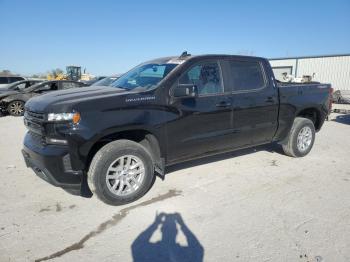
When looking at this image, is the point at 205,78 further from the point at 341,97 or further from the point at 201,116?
the point at 341,97

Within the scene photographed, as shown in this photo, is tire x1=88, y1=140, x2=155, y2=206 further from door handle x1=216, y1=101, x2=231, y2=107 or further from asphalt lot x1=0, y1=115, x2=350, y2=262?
Answer: door handle x1=216, y1=101, x2=231, y2=107

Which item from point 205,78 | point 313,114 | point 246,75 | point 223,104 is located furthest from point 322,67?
point 205,78

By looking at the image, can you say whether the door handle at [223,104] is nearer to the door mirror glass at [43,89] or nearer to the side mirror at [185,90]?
the side mirror at [185,90]

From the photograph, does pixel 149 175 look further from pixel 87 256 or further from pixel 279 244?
pixel 279 244

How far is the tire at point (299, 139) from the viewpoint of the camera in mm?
5625

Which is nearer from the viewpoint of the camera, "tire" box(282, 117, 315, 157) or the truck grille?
the truck grille

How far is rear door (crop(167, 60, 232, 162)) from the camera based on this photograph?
4.05 m

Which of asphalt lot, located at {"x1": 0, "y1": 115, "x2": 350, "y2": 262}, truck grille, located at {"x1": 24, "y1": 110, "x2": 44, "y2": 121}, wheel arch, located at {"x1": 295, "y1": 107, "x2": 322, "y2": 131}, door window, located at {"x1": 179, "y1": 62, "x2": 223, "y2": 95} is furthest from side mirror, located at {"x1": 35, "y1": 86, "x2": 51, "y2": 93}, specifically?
wheel arch, located at {"x1": 295, "y1": 107, "x2": 322, "y2": 131}

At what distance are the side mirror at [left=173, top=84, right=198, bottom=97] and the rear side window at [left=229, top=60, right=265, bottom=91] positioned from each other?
38.7 inches

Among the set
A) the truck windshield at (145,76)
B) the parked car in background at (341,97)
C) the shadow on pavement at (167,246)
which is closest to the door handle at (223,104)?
the truck windshield at (145,76)

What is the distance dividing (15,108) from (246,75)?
10676mm

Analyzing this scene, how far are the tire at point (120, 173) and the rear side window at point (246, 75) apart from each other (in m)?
1.92

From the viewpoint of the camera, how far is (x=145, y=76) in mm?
4492

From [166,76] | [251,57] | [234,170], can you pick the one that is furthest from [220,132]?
[251,57]
